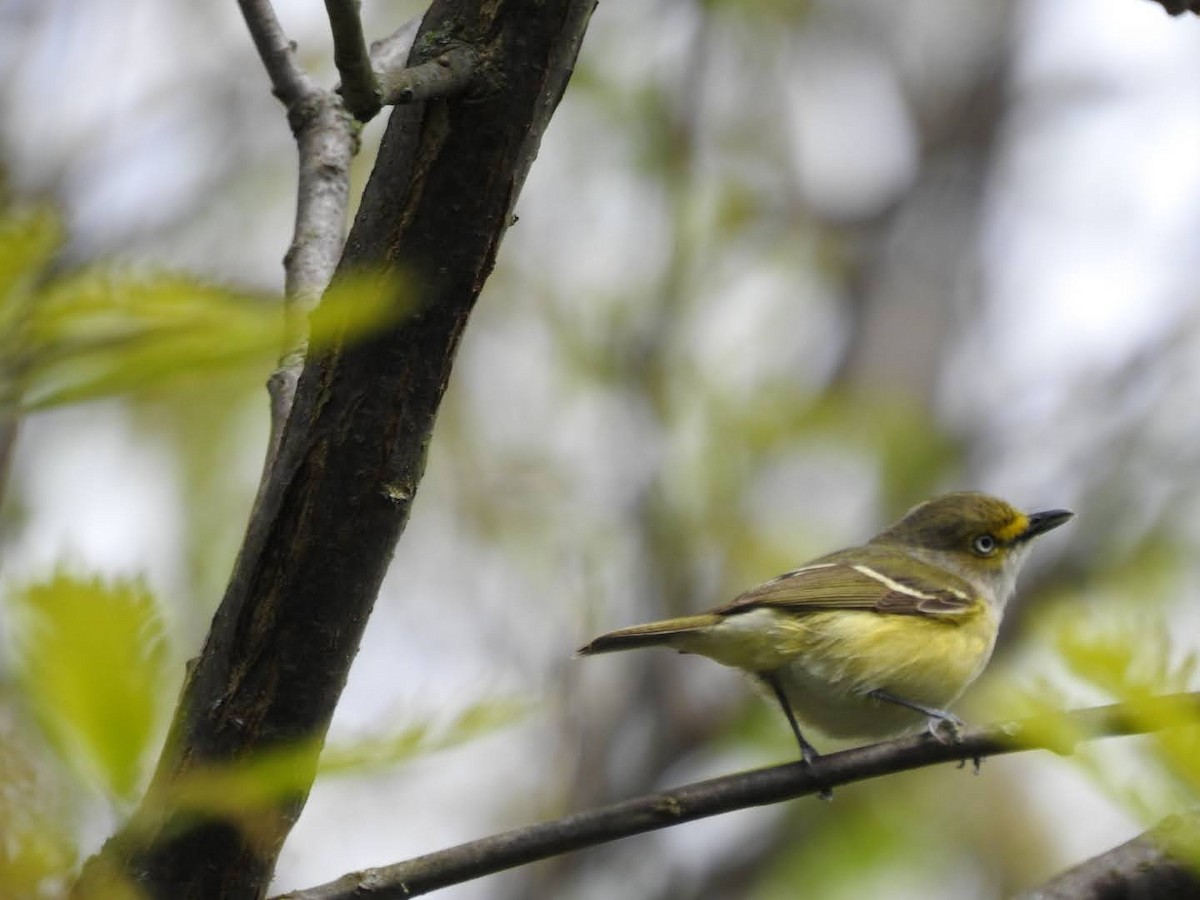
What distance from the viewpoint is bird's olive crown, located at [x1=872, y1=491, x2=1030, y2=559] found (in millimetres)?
5953

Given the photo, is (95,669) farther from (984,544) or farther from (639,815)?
(984,544)

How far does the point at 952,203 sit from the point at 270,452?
8275 millimetres

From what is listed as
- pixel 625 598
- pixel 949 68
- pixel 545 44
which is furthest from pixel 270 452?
pixel 949 68

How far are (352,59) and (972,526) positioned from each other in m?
4.88

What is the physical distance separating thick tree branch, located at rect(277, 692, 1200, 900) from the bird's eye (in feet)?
11.9

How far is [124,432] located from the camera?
638 centimetres

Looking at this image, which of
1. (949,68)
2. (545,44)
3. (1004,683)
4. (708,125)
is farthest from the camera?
(949,68)

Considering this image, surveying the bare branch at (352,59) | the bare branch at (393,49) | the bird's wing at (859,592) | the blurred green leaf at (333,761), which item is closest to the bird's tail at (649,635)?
the bird's wing at (859,592)

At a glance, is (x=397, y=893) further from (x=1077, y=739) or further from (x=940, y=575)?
(x=940, y=575)

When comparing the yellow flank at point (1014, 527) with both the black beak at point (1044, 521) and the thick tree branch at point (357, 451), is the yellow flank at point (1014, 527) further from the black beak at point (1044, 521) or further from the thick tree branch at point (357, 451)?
the thick tree branch at point (357, 451)

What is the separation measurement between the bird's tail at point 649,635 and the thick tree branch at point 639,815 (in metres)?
1.29

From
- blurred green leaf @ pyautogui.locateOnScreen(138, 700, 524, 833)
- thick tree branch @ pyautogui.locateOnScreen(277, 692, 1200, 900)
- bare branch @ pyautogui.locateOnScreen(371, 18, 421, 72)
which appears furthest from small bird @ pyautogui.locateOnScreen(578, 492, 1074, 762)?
blurred green leaf @ pyautogui.locateOnScreen(138, 700, 524, 833)

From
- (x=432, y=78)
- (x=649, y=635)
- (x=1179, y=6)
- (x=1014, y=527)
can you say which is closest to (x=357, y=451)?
(x=432, y=78)

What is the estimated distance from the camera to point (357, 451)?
188 centimetres
